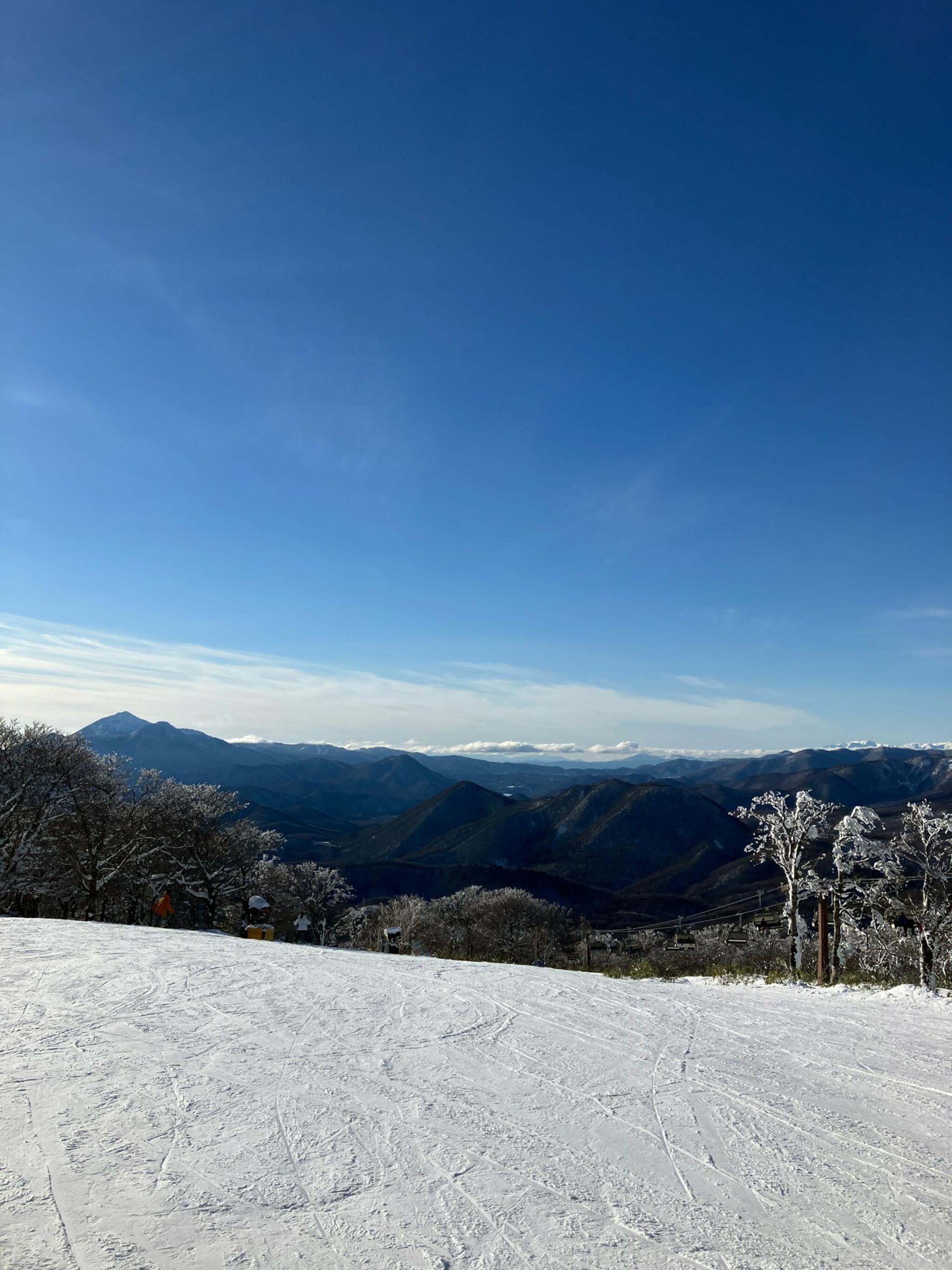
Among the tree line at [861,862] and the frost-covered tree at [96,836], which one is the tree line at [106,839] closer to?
the frost-covered tree at [96,836]

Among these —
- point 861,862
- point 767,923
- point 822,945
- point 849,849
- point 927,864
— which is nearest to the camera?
point 822,945

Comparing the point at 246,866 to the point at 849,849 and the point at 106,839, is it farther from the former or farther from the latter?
the point at 849,849

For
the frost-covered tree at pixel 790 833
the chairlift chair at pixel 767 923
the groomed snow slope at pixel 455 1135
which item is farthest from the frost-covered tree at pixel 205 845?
the groomed snow slope at pixel 455 1135

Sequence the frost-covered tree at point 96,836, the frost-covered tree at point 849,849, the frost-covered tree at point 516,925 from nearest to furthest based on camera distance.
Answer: the frost-covered tree at point 849,849
the frost-covered tree at point 96,836
the frost-covered tree at point 516,925

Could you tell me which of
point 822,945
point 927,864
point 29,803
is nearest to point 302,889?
point 29,803

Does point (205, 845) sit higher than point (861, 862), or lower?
lower
